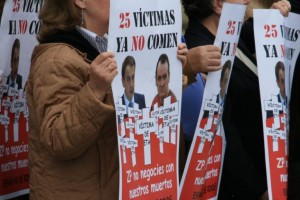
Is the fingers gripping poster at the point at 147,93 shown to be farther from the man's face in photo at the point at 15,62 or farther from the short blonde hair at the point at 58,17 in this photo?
the man's face in photo at the point at 15,62

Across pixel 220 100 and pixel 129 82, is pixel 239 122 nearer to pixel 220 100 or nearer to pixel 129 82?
pixel 220 100

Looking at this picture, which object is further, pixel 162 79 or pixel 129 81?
pixel 162 79

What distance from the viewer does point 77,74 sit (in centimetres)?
303

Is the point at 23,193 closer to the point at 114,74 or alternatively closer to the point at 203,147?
the point at 203,147

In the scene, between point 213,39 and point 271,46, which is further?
point 213,39

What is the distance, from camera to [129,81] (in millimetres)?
2994

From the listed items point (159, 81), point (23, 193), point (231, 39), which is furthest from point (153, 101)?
point (23, 193)

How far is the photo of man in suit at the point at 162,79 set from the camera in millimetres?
3135

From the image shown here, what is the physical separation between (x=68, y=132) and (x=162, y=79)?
48 centimetres

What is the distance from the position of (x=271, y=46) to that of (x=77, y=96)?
1.01m

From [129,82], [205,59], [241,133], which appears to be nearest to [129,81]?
[129,82]

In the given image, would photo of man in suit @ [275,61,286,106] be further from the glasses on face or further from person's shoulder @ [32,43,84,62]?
person's shoulder @ [32,43,84,62]

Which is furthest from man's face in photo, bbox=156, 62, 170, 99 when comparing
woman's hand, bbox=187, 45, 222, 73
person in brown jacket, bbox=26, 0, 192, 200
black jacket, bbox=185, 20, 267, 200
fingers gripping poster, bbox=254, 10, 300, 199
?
black jacket, bbox=185, 20, 267, 200

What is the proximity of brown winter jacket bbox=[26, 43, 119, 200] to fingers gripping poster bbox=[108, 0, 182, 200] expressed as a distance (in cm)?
11
